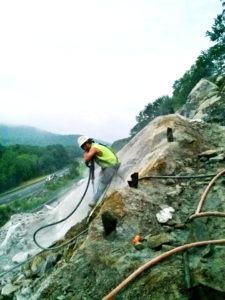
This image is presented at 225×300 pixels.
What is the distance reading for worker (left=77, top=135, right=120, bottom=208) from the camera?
9250mm

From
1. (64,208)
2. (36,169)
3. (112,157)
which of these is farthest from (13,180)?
(112,157)

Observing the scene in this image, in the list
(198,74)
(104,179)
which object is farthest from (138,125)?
(104,179)

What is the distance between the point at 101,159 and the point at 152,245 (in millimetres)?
4701

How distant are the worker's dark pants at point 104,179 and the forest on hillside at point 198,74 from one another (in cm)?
985

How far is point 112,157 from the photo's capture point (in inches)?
379

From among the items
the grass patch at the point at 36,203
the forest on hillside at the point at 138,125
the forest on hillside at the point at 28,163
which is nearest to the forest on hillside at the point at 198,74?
the forest on hillside at the point at 138,125

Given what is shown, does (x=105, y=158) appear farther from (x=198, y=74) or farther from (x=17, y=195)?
(x=17, y=195)

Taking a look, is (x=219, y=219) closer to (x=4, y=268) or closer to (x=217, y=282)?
(x=217, y=282)

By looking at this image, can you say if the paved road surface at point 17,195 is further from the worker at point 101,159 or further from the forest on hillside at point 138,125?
the worker at point 101,159

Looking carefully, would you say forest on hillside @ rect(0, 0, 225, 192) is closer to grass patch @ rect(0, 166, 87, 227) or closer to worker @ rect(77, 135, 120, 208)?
grass patch @ rect(0, 166, 87, 227)

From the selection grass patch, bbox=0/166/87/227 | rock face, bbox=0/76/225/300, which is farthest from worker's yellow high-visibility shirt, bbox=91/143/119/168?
grass patch, bbox=0/166/87/227

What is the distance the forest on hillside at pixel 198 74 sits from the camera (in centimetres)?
3225

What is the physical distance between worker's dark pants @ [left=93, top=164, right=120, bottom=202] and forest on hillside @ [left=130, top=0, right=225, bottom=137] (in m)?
9.85

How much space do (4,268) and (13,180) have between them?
202 feet
